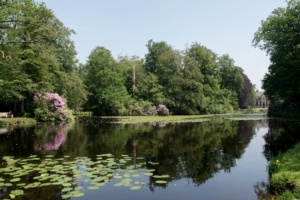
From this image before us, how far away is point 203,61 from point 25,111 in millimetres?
37798

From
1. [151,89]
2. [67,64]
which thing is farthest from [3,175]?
[151,89]

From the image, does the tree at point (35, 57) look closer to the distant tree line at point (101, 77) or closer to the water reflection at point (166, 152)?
the distant tree line at point (101, 77)

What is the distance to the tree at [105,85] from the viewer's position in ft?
171

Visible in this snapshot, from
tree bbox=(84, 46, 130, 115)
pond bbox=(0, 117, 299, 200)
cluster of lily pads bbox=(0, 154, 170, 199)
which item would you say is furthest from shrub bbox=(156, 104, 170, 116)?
cluster of lily pads bbox=(0, 154, 170, 199)

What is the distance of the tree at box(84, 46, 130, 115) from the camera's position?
5203 centimetres

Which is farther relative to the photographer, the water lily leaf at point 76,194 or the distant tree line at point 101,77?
the distant tree line at point 101,77

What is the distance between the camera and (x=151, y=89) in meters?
54.3

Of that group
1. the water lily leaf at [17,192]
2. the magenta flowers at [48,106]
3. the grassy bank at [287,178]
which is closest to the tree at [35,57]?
the magenta flowers at [48,106]

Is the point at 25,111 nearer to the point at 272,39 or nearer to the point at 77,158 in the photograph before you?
the point at 77,158

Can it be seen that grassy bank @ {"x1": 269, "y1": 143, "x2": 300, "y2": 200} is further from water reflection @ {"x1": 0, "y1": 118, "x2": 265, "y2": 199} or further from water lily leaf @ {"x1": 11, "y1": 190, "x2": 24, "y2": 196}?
water lily leaf @ {"x1": 11, "y1": 190, "x2": 24, "y2": 196}

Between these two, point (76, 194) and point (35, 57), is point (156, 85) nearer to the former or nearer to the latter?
point (35, 57)

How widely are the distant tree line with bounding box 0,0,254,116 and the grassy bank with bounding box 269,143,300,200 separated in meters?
25.4

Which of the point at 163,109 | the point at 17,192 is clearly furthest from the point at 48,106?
the point at 17,192

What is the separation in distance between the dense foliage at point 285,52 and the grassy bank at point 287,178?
29.3m
